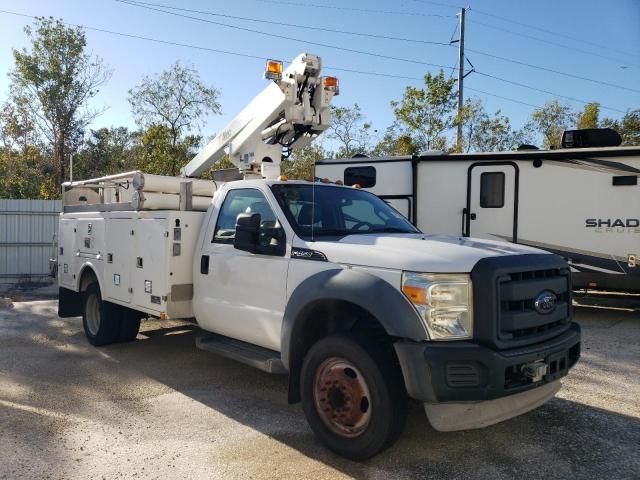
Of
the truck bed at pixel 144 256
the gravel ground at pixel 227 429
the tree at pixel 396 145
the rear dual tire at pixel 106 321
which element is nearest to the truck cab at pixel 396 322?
the gravel ground at pixel 227 429

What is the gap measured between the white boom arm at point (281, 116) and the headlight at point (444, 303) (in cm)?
321

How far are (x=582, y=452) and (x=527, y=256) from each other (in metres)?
1.48

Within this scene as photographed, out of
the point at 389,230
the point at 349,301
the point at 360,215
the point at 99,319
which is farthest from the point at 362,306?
the point at 99,319

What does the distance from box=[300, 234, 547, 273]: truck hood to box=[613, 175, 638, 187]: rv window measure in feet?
18.3

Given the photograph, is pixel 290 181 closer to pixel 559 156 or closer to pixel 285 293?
pixel 285 293

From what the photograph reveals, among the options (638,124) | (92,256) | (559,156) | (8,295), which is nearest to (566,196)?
(559,156)

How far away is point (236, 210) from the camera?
5.16 m

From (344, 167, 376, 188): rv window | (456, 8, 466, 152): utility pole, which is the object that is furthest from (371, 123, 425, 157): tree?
(344, 167, 376, 188): rv window

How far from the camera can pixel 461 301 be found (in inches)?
136

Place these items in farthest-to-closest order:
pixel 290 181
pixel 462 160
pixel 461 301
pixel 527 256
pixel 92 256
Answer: pixel 462 160
pixel 92 256
pixel 290 181
pixel 527 256
pixel 461 301

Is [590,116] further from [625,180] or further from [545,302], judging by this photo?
[545,302]

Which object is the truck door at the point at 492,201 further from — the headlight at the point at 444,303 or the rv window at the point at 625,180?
the headlight at the point at 444,303

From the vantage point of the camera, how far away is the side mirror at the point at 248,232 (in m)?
4.40

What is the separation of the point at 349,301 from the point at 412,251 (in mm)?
548
